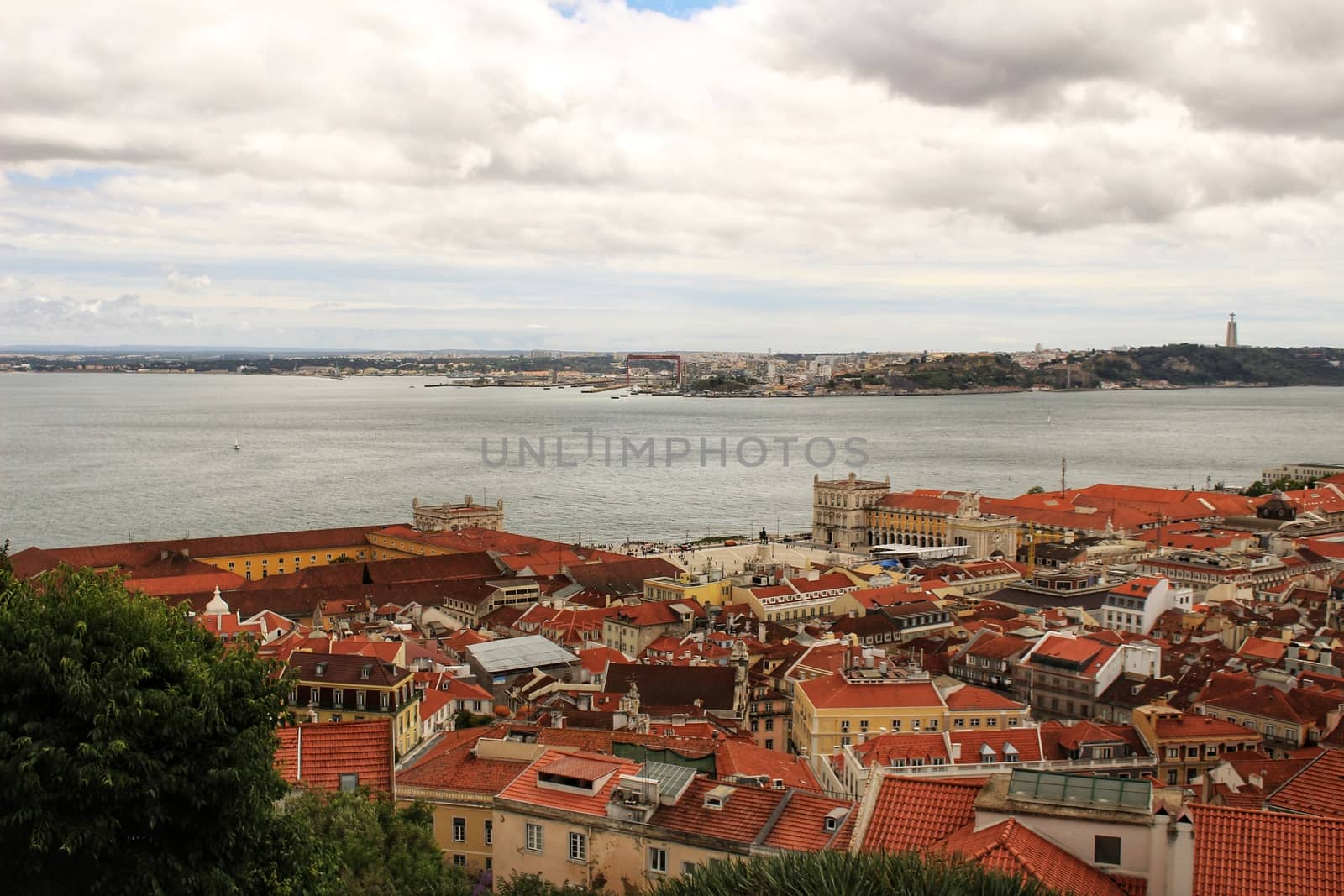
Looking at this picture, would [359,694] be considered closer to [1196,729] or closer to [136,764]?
[136,764]

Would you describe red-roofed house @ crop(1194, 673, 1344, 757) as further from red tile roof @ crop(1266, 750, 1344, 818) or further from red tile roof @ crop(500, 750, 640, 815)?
red tile roof @ crop(500, 750, 640, 815)

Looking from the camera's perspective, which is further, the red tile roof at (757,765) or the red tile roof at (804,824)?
the red tile roof at (757,765)

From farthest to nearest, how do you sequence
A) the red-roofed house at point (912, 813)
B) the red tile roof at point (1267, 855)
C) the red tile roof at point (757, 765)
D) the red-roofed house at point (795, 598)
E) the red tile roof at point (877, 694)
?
1. the red-roofed house at point (795, 598)
2. the red tile roof at point (877, 694)
3. the red tile roof at point (757, 765)
4. the red-roofed house at point (912, 813)
5. the red tile roof at point (1267, 855)

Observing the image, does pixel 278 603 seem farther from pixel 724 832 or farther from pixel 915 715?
pixel 724 832

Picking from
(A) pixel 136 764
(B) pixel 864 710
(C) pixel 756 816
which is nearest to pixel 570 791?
(C) pixel 756 816

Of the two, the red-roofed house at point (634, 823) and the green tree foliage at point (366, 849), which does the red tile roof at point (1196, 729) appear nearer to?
the red-roofed house at point (634, 823)

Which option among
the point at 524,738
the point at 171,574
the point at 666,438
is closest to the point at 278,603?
the point at 171,574

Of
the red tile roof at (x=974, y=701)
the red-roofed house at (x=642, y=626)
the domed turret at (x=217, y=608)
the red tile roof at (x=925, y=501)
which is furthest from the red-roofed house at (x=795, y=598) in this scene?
the red tile roof at (x=925, y=501)
